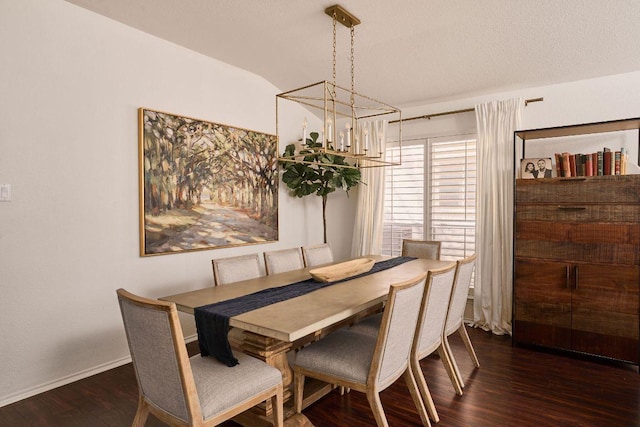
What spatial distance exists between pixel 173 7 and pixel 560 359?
4.25 meters

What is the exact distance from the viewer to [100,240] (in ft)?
10.1

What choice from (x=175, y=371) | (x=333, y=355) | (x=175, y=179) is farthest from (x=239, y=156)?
(x=175, y=371)

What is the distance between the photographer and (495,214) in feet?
13.5

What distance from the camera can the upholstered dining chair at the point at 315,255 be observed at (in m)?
3.71

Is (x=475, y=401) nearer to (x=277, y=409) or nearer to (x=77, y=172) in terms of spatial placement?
(x=277, y=409)

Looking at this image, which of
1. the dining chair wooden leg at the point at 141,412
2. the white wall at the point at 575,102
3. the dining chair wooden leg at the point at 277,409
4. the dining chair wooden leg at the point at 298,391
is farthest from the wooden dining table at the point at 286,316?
the white wall at the point at 575,102

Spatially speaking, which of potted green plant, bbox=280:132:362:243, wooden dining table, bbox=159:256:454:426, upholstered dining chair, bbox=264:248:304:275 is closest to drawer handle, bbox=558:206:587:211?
wooden dining table, bbox=159:256:454:426

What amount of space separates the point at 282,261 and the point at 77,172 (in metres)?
1.71

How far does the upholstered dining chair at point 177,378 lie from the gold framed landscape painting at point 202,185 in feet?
5.54

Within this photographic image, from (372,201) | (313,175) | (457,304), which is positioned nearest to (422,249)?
(372,201)

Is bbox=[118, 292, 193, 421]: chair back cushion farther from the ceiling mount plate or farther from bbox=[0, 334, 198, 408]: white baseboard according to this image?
the ceiling mount plate

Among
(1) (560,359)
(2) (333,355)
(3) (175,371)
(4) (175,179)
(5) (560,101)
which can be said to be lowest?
(1) (560,359)

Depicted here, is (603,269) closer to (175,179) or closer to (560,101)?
(560,101)

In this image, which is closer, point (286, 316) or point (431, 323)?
point (286, 316)
